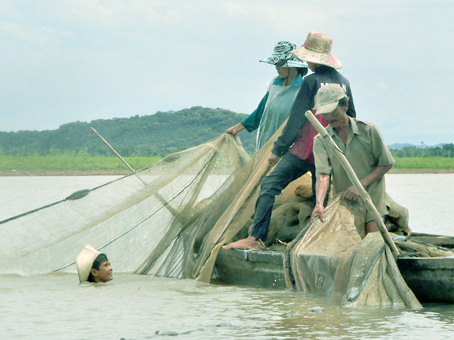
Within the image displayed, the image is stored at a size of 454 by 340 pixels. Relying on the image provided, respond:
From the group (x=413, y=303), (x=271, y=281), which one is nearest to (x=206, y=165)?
(x=271, y=281)

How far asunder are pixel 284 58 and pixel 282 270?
5.99 feet

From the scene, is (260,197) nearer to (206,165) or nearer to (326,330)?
(206,165)

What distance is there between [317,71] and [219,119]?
140 ft

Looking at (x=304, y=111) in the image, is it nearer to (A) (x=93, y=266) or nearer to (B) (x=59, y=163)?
(A) (x=93, y=266)

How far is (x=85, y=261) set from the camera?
606 cm

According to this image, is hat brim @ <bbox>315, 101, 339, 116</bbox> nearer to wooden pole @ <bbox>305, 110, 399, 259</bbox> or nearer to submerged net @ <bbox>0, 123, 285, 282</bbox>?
wooden pole @ <bbox>305, 110, 399, 259</bbox>

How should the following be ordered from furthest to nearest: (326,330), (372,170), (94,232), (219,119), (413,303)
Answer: (219,119) → (94,232) → (372,170) → (413,303) → (326,330)

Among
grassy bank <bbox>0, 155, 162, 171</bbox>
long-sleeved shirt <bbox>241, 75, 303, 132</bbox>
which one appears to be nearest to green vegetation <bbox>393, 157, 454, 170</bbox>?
grassy bank <bbox>0, 155, 162, 171</bbox>

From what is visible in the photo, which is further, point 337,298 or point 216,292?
point 216,292

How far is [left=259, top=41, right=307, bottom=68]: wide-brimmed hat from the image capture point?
6.01 m

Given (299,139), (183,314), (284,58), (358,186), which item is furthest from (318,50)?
(183,314)

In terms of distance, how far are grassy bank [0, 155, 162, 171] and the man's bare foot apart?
22.9m

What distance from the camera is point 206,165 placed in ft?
21.3

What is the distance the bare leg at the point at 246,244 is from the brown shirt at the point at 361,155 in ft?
3.18
